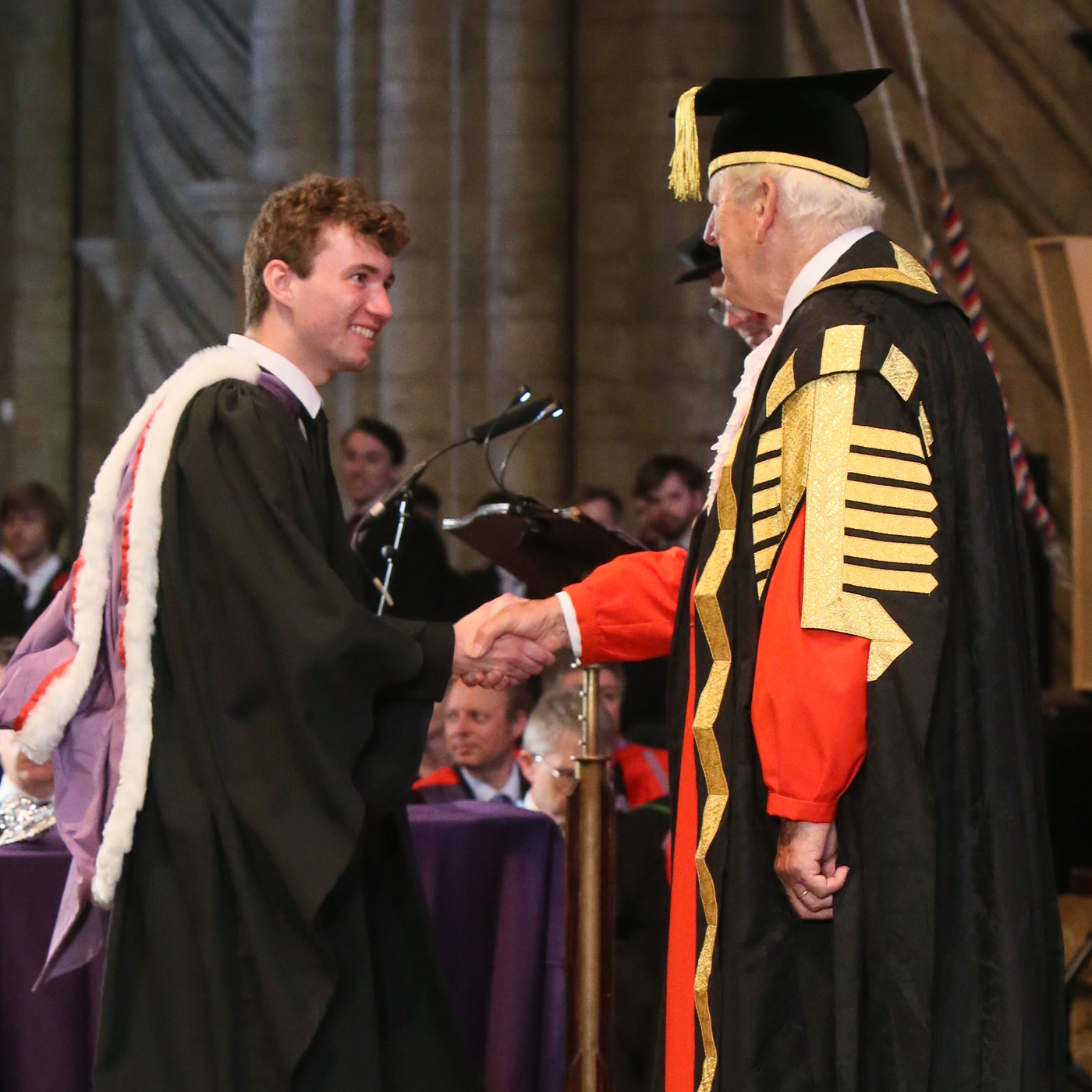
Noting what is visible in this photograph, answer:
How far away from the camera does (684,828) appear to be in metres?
3.38

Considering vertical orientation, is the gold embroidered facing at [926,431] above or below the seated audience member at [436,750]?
above

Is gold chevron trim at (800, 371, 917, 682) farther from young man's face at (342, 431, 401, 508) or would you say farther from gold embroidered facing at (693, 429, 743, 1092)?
young man's face at (342, 431, 401, 508)

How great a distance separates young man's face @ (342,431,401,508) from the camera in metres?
7.71

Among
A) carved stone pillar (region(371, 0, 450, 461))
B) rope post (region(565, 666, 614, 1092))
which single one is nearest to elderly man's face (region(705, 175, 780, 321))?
rope post (region(565, 666, 614, 1092))

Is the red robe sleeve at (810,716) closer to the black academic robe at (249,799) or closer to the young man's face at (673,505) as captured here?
the black academic robe at (249,799)

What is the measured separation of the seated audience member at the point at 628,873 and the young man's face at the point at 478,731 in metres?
0.20

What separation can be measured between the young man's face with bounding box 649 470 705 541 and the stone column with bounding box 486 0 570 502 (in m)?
2.23

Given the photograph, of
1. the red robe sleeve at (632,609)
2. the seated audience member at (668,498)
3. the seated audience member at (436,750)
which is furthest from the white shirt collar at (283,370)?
the seated audience member at (668,498)

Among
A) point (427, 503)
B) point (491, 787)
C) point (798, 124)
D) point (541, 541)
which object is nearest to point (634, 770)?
point (491, 787)

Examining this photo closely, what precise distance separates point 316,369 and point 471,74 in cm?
668

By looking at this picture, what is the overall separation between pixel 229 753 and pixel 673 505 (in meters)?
4.01

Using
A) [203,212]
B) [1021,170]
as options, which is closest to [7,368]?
[203,212]

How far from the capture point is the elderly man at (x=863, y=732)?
303 centimetres

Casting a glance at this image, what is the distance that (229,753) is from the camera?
3359 mm
